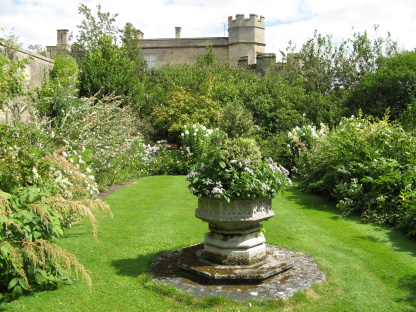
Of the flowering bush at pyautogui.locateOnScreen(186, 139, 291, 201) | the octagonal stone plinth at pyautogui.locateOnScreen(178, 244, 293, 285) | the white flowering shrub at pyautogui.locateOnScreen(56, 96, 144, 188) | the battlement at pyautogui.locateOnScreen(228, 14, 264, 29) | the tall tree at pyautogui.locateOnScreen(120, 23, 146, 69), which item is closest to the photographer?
the octagonal stone plinth at pyautogui.locateOnScreen(178, 244, 293, 285)

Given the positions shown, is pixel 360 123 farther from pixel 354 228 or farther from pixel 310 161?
pixel 354 228

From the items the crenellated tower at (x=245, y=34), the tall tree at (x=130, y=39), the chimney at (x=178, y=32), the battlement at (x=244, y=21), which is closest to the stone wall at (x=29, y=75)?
the tall tree at (x=130, y=39)

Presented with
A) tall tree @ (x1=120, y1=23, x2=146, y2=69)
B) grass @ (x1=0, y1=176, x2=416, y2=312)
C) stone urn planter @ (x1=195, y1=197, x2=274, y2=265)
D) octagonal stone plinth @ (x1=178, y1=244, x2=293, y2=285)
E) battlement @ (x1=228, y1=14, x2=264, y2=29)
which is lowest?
grass @ (x1=0, y1=176, x2=416, y2=312)

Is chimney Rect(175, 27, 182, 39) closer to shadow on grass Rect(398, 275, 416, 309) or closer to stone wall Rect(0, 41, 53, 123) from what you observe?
stone wall Rect(0, 41, 53, 123)

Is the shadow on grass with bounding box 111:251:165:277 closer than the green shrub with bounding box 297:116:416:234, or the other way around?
the shadow on grass with bounding box 111:251:165:277

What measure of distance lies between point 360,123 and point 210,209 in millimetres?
6793

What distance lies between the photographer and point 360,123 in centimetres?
1077

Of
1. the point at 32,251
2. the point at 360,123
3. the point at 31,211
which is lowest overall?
the point at 32,251

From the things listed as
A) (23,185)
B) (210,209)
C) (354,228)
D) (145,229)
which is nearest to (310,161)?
(354,228)

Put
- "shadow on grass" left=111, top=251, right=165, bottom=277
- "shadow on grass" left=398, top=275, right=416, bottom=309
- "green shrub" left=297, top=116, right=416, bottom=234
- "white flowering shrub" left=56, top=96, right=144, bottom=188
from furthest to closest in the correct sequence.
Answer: "white flowering shrub" left=56, top=96, right=144, bottom=188, "green shrub" left=297, top=116, right=416, bottom=234, "shadow on grass" left=111, top=251, right=165, bottom=277, "shadow on grass" left=398, top=275, right=416, bottom=309

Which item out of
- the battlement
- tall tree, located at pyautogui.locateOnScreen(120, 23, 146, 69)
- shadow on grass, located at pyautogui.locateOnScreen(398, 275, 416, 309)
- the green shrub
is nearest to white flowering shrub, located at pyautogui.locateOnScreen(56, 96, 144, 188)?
the green shrub

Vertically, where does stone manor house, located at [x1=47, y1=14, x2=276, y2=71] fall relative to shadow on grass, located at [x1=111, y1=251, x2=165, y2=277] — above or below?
above

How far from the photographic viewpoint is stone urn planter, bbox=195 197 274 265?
5254 mm

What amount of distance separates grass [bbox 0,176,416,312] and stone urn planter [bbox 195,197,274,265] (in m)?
0.85
